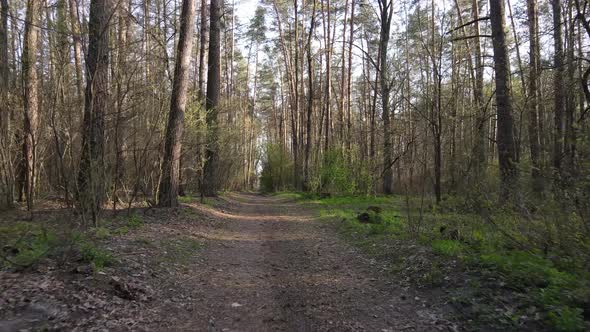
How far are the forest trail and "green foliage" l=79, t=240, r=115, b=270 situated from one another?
1.02m

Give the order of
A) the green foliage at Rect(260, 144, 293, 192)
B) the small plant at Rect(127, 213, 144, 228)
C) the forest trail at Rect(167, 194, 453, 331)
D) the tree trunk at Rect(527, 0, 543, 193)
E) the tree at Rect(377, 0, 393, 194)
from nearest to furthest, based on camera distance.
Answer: the forest trail at Rect(167, 194, 453, 331)
the tree trunk at Rect(527, 0, 543, 193)
the small plant at Rect(127, 213, 144, 228)
the tree at Rect(377, 0, 393, 194)
the green foliage at Rect(260, 144, 293, 192)

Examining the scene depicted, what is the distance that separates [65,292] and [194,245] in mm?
3549

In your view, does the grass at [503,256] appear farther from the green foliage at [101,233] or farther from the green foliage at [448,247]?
the green foliage at [101,233]

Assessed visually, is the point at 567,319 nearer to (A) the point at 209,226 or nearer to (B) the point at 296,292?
(B) the point at 296,292

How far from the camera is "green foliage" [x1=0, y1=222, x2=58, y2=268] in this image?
4.20 m

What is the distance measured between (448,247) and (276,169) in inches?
939

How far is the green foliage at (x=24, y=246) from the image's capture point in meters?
4.20

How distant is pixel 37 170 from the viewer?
29.1 ft

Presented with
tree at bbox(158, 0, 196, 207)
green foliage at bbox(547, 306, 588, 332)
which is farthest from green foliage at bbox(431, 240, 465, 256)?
tree at bbox(158, 0, 196, 207)

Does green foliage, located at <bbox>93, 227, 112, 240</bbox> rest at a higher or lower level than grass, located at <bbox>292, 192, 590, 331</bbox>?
higher

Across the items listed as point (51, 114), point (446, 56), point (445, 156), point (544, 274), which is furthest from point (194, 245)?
point (446, 56)

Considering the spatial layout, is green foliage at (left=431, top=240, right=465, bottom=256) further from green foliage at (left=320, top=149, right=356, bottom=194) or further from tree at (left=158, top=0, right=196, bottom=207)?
green foliage at (left=320, top=149, right=356, bottom=194)

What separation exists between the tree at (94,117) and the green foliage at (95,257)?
157 cm

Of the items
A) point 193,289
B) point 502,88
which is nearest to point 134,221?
point 193,289
